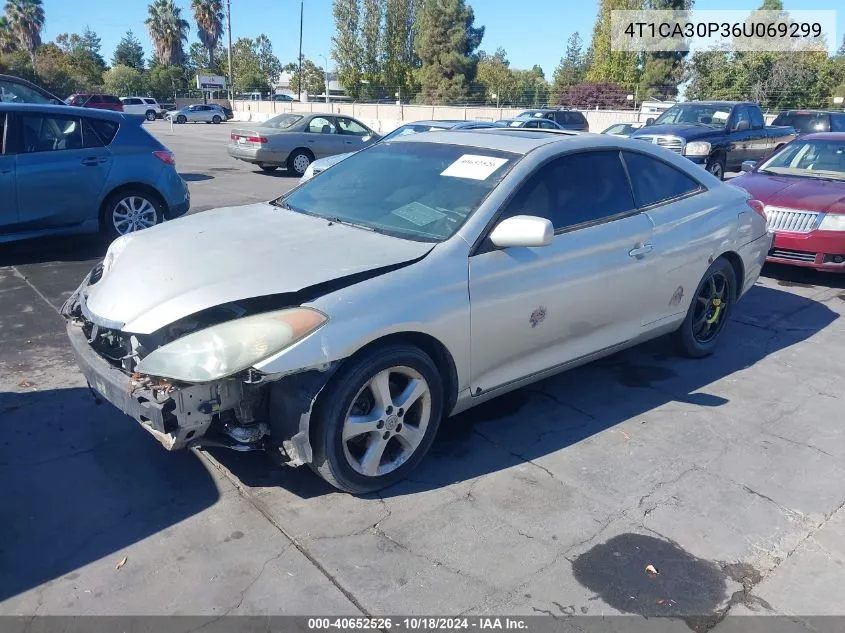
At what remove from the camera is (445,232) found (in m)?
3.62

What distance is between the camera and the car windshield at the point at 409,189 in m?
3.76

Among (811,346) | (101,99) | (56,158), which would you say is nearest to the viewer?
(811,346)

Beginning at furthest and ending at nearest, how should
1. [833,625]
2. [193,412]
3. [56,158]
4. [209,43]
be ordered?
[209,43] < [56,158] < [193,412] < [833,625]

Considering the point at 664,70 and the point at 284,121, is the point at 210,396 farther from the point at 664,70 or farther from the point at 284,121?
the point at 664,70

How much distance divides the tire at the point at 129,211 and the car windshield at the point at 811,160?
7280 millimetres

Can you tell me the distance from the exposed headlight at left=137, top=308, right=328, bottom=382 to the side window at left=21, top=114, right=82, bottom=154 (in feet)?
17.8

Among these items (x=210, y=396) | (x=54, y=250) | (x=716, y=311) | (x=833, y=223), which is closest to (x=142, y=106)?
(x=54, y=250)

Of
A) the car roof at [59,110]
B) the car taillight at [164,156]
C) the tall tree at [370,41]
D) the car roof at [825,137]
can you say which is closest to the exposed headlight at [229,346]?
the car roof at [59,110]

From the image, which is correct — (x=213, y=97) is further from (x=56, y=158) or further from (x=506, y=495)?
(x=506, y=495)

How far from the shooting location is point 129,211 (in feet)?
25.9

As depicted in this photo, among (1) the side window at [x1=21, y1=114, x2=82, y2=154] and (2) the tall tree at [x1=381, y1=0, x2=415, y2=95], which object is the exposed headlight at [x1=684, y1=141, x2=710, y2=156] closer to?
(1) the side window at [x1=21, y1=114, x2=82, y2=154]

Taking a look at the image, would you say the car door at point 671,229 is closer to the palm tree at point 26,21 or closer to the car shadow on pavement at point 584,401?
the car shadow on pavement at point 584,401

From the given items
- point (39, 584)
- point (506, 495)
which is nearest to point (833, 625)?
point (506, 495)

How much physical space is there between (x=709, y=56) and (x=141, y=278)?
45749 mm
